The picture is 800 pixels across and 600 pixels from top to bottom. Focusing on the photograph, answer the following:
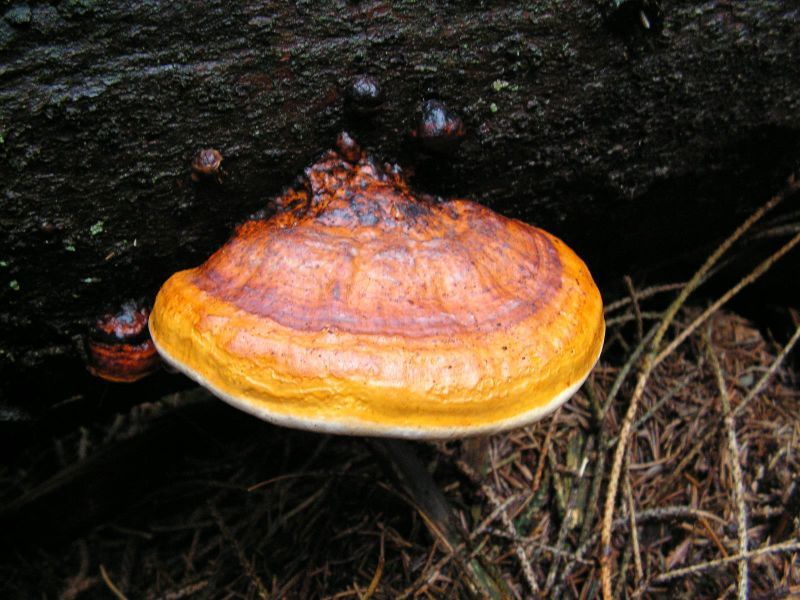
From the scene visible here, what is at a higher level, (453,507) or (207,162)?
(207,162)

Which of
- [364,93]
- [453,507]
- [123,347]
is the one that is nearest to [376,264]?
[364,93]

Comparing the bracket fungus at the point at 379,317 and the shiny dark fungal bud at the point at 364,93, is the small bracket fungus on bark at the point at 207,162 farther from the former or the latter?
the shiny dark fungal bud at the point at 364,93

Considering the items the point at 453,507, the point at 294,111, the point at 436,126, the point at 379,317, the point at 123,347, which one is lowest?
the point at 453,507

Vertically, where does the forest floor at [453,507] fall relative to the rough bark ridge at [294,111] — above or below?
below

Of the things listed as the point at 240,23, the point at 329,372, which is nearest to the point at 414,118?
the point at 240,23

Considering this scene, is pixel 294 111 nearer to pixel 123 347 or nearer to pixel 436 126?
pixel 436 126

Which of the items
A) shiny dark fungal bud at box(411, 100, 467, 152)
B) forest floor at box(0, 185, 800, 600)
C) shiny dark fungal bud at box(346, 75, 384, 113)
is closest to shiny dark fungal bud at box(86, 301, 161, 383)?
forest floor at box(0, 185, 800, 600)

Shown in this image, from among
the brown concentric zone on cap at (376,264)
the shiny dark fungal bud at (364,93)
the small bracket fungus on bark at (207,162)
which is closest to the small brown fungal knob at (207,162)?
the small bracket fungus on bark at (207,162)
